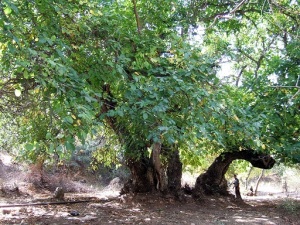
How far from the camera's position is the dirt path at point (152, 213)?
6311 mm

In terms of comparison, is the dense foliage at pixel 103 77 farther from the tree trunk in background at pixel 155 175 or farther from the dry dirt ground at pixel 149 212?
the tree trunk in background at pixel 155 175

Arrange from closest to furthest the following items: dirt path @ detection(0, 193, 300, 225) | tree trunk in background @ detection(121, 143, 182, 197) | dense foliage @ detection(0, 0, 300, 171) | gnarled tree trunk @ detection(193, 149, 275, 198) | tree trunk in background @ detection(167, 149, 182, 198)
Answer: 1. dense foliage @ detection(0, 0, 300, 171)
2. dirt path @ detection(0, 193, 300, 225)
3. tree trunk in background @ detection(121, 143, 182, 197)
4. tree trunk in background @ detection(167, 149, 182, 198)
5. gnarled tree trunk @ detection(193, 149, 275, 198)

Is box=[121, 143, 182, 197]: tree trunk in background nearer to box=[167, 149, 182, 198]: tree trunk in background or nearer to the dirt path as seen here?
box=[167, 149, 182, 198]: tree trunk in background

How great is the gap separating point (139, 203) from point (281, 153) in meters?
3.56

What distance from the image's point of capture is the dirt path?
631 centimetres

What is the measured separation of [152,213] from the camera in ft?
23.4

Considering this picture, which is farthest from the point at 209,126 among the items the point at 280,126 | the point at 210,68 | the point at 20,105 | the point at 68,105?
the point at 280,126

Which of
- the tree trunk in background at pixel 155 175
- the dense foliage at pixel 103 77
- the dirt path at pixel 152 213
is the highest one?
the dense foliage at pixel 103 77

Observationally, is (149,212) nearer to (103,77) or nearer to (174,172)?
(174,172)

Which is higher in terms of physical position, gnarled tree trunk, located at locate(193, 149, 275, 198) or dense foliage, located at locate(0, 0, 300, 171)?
dense foliage, located at locate(0, 0, 300, 171)

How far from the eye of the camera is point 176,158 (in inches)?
355

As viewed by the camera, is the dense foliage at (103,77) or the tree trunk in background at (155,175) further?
the tree trunk in background at (155,175)

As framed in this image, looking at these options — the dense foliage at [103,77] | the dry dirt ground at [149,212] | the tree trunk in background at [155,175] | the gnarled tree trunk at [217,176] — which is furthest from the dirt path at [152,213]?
the dense foliage at [103,77]

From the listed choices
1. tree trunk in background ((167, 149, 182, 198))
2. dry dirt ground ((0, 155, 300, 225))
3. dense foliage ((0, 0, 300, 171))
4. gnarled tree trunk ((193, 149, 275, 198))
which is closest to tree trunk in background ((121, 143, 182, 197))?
tree trunk in background ((167, 149, 182, 198))
